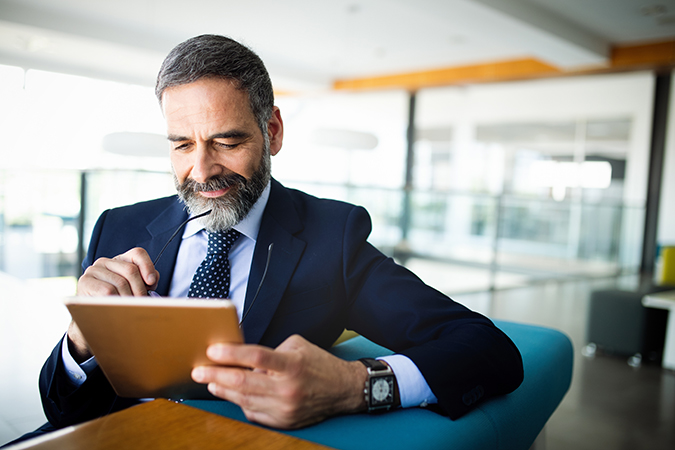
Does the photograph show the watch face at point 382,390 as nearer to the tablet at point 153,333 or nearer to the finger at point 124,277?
the tablet at point 153,333

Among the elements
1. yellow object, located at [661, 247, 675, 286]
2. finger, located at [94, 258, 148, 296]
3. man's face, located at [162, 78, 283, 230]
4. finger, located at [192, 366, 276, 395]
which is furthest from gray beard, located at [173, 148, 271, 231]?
yellow object, located at [661, 247, 675, 286]

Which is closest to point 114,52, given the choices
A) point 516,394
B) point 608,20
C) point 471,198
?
point 471,198

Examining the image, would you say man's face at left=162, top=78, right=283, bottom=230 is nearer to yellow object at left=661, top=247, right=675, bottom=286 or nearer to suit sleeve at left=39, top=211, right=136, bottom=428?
suit sleeve at left=39, top=211, right=136, bottom=428

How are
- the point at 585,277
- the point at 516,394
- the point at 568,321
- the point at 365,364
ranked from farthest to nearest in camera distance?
the point at 585,277
the point at 568,321
the point at 516,394
the point at 365,364

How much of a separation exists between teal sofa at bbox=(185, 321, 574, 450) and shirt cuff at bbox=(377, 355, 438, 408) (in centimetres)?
2

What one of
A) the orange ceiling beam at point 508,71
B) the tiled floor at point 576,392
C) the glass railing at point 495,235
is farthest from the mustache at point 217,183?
the orange ceiling beam at point 508,71

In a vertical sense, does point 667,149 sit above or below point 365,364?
above

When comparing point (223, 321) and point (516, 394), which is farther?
point (516, 394)

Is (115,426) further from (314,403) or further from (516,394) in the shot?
(516,394)

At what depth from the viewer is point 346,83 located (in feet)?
35.4

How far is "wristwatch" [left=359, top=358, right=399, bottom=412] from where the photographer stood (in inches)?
36.9

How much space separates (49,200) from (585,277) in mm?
7263

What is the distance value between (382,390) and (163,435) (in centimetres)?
42

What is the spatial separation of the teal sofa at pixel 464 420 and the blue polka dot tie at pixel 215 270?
0.25 metres
